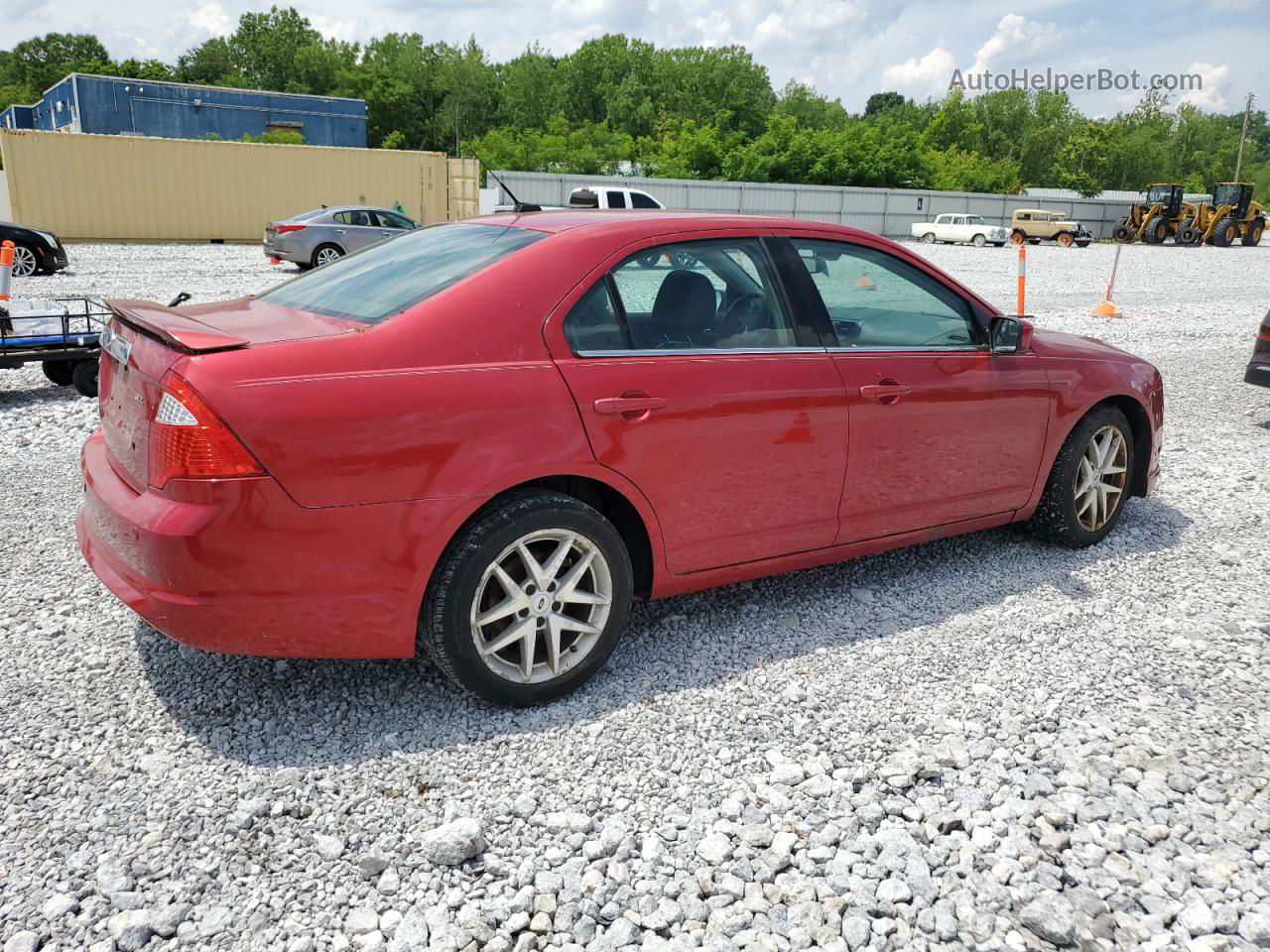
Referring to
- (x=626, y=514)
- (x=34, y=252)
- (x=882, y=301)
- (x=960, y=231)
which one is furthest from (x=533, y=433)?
(x=960, y=231)

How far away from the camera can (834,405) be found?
12.5 feet

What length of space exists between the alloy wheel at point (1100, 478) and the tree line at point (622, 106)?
5610 centimetres

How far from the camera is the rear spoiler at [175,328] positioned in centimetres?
286

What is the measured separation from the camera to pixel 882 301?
4.20 metres

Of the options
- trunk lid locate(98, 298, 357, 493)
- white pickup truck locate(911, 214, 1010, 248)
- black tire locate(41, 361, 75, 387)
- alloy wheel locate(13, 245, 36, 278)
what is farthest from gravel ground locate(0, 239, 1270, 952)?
white pickup truck locate(911, 214, 1010, 248)

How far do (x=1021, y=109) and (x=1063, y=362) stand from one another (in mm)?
98325

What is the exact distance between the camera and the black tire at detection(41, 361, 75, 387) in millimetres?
7707

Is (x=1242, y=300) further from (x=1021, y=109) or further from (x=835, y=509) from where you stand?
(x=1021, y=109)

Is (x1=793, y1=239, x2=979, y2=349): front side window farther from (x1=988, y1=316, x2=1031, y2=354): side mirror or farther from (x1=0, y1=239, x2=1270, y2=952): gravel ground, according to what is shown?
(x1=0, y1=239, x2=1270, y2=952): gravel ground

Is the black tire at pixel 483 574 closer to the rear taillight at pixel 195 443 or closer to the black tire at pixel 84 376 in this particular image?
the rear taillight at pixel 195 443

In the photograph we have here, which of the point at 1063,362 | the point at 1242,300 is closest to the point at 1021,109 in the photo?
the point at 1242,300

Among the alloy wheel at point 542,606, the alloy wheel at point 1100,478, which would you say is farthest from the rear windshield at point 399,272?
the alloy wheel at point 1100,478

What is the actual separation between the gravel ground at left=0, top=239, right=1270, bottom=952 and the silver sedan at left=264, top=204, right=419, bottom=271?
1658 centimetres

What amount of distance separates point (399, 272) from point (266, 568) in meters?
1.27
